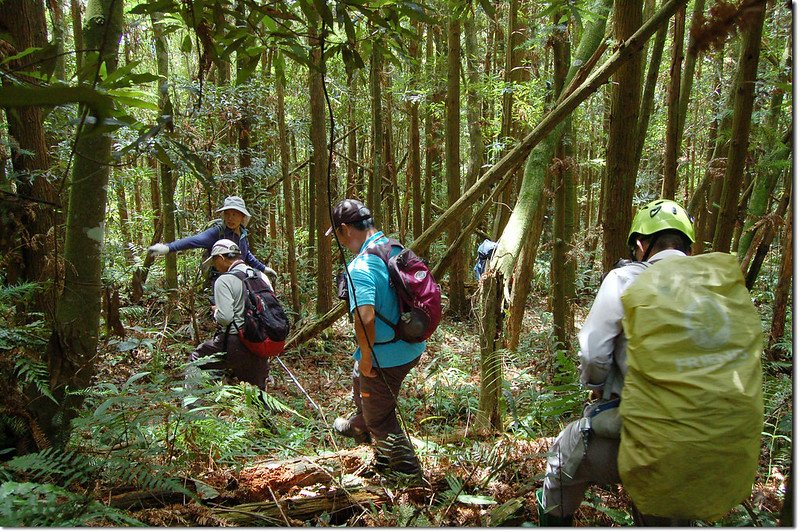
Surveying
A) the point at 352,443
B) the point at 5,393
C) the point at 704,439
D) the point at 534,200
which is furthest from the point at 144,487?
the point at 534,200

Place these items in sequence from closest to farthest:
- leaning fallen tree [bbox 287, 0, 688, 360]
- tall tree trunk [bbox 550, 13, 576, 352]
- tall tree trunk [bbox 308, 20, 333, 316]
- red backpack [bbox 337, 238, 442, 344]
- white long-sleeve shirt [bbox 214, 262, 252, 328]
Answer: leaning fallen tree [bbox 287, 0, 688, 360]
red backpack [bbox 337, 238, 442, 344]
white long-sleeve shirt [bbox 214, 262, 252, 328]
tall tree trunk [bbox 550, 13, 576, 352]
tall tree trunk [bbox 308, 20, 333, 316]

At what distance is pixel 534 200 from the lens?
3762 mm

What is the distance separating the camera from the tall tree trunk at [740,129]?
314cm

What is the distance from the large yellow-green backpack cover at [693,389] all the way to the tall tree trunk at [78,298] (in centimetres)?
267

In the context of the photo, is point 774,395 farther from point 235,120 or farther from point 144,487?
point 235,120

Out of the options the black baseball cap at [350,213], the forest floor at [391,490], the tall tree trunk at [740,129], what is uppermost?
the tall tree trunk at [740,129]

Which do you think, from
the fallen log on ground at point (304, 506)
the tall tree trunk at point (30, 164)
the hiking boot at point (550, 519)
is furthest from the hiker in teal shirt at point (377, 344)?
the tall tree trunk at point (30, 164)

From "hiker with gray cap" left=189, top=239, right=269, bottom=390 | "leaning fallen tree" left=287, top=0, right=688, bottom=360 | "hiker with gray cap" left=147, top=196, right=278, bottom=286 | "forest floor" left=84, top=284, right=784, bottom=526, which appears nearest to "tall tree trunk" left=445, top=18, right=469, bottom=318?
"hiker with gray cap" left=147, top=196, right=278, bottom=286

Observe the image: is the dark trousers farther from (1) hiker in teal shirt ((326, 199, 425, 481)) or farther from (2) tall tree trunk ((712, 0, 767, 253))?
(2) tall tree trunk ((712, 0, 767, 253))

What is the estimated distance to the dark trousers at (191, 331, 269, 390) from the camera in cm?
478

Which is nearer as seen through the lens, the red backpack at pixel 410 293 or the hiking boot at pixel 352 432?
the red backpack at pixel 410 293

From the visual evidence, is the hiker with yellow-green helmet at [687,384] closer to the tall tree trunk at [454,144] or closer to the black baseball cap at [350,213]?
the black baseball cap at [350,213]

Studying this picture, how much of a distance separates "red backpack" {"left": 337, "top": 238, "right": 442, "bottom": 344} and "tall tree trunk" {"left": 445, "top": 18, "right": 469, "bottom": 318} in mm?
4482

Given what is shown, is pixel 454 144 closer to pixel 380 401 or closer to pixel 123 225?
pixel 380 401
